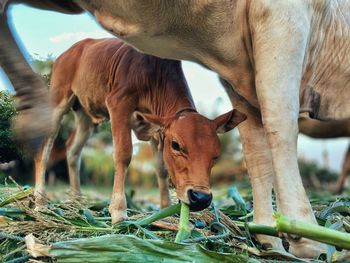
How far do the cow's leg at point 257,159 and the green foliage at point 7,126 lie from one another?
1.36m

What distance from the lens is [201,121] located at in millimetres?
3801

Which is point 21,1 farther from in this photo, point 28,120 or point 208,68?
point 208,68

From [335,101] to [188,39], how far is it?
101 cm

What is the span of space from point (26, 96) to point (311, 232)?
4.04 ft

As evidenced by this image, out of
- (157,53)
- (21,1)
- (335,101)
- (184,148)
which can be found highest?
(21,1)

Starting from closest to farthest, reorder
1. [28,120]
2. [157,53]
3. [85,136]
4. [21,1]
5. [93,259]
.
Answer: [93,259], [28,120], [21,1], [157,53], [85,136]

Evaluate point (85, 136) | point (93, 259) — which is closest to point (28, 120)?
point (93, 259)

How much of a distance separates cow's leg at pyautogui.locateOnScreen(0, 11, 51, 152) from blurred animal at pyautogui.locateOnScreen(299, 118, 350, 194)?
7.17 m

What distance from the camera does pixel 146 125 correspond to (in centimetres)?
407

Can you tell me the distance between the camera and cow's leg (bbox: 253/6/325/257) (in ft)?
10.5

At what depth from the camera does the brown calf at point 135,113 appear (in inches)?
145

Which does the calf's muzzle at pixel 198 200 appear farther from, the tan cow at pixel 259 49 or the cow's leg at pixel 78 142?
the cow's leg at pixel 78 142

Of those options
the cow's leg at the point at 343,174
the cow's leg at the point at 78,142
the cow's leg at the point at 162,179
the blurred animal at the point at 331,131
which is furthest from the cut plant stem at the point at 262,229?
the cow's leg at the point at 343,174

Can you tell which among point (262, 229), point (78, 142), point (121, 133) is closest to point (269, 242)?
point (262, 229)
